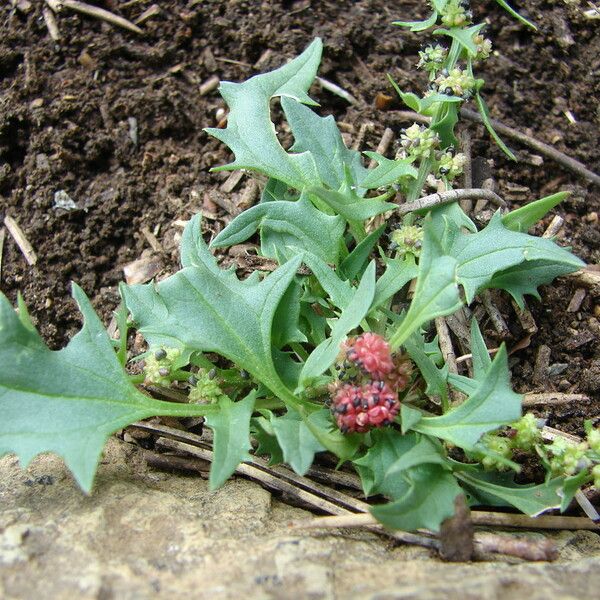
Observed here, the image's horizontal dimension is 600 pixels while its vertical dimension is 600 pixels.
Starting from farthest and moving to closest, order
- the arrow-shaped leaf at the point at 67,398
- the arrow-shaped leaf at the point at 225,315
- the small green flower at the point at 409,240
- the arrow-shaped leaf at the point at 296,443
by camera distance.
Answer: the small green flower at the point at 409,240
the arrow-shaped leaf at the point at 225,315
the arrow-shaped leaf at the point at 67,398
the arrow-shaped leaf at the point at 296,443

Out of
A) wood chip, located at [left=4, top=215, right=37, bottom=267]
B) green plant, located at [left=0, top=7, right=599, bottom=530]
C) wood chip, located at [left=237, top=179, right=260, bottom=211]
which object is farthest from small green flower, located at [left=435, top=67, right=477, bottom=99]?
wood chip, located at [left=4, top=215, right=37, bottom=267]

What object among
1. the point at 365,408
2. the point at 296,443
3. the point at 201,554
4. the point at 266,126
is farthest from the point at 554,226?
the point at 201,554

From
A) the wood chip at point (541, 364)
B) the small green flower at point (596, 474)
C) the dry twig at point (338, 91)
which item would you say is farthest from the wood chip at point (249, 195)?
the small green flower at point (596, 474)

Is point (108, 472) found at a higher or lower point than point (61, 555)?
lower

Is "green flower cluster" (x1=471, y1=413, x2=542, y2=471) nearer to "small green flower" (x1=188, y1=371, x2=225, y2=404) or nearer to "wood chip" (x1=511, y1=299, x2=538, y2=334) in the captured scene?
"wood chip" (x1=511, y1=299, x2=538, y2=334)

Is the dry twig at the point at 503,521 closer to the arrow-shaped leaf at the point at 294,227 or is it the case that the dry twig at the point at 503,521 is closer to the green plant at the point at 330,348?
the green plant at the point at 330,348

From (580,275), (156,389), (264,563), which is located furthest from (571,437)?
(156,389)

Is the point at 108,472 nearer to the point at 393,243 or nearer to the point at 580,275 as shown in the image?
the point at 393,243
